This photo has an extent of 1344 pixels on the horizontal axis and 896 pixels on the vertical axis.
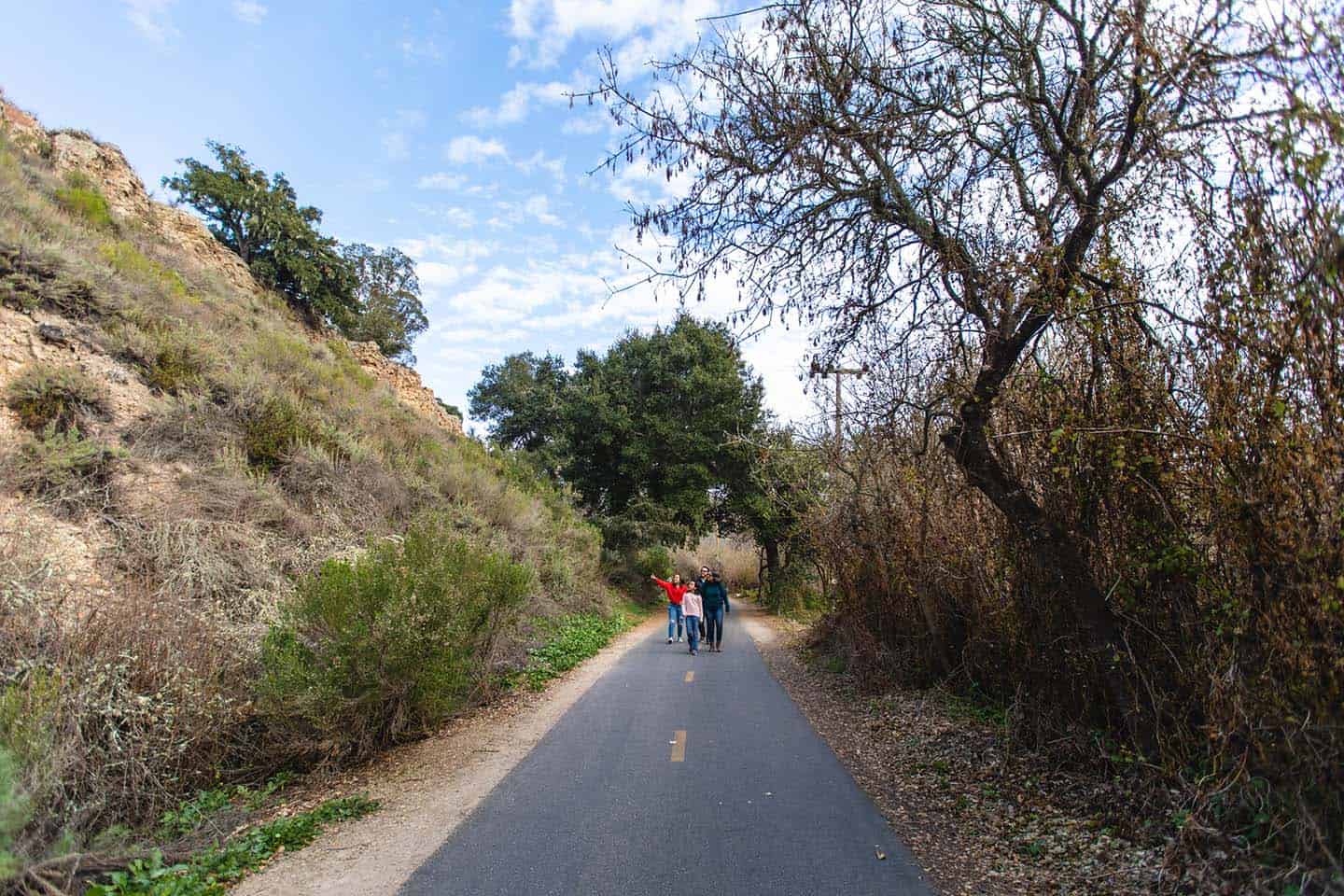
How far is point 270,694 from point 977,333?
694cm

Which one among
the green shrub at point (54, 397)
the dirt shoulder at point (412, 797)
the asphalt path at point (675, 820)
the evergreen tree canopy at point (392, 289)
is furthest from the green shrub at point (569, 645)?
the evergreen tree canopy at point (392, 289)

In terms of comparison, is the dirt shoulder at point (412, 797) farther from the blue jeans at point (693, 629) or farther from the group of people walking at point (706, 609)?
the group of people walking at point (706, 609)

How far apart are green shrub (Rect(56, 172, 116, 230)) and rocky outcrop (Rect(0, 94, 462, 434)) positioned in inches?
23.3

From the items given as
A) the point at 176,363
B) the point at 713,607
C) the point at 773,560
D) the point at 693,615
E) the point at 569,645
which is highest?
the point at 176,363

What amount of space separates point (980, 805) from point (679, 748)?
10.2ft

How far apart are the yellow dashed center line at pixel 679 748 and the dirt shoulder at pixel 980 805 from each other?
5.40ft

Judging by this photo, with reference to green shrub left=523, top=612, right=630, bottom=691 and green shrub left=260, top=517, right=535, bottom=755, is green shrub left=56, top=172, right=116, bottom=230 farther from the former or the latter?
green shrub left=260, top=517, right=535, bottom=755

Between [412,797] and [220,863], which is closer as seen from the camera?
[220,863]

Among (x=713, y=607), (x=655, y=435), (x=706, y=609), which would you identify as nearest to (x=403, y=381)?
(x=655, y=435)

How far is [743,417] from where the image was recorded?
31.9m

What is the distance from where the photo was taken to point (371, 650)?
719 centimetres

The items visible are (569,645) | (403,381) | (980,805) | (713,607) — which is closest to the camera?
(980,805)

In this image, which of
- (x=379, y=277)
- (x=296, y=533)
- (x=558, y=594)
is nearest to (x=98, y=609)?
(x=296, y=533)

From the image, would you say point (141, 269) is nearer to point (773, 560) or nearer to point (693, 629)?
point (693, 629)
